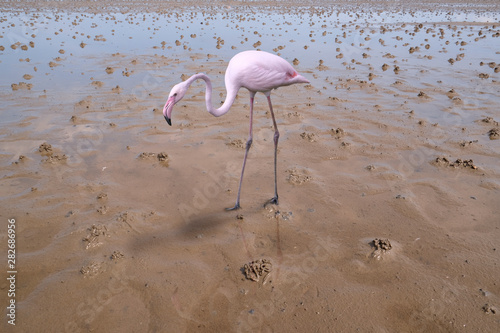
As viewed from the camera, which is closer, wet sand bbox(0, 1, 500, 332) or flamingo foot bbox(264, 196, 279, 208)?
wet sand bbox(0, 1, 500, 332)

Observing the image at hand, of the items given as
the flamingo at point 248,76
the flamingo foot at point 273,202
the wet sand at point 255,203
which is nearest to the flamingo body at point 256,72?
the flamingo at point 248,76

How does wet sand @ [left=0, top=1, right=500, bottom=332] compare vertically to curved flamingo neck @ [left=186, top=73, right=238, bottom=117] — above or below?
below

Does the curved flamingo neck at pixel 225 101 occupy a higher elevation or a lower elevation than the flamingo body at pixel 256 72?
lower

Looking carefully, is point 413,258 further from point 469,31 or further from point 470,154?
point 469,31

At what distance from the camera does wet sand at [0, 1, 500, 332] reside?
2.94m

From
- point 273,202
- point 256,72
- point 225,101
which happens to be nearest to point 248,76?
point 256,72

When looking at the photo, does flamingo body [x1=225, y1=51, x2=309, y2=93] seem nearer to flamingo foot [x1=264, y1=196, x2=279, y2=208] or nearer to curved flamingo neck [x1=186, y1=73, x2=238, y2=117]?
curved flamingo neck [x1=186, y1=73, x2=238, y2=117]

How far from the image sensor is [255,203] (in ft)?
14.6

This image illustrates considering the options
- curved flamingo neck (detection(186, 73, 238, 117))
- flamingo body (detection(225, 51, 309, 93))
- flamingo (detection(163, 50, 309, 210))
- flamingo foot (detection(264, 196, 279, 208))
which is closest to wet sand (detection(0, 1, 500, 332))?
flamingo foot (detection(264, 196, 279, 208))

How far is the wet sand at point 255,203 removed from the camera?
294 centimetres

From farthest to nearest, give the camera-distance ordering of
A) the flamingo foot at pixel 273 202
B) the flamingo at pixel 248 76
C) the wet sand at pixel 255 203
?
the flamingo foot at pixel 273 202
the flamingo at pixel 248 76
the wet sand at pixel 255 203

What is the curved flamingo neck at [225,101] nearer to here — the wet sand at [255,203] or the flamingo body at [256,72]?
the flamingo body at [256,72]

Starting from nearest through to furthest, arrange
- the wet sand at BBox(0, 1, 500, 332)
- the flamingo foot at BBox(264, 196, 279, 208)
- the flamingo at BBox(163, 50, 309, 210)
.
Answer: the wet sand at BBox(0, 1, 500, 332)
the flamingo at BBox(163, 50, 309, 210)
the flamingo foot at BBox(264, 196, 279, 208)

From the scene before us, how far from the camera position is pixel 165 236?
3.85 meters
